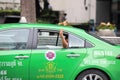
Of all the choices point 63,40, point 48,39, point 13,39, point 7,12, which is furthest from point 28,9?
point 7,12

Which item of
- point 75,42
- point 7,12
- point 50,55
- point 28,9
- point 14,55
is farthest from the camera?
point 7,12

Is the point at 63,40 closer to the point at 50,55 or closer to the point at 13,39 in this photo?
the point at 50,55

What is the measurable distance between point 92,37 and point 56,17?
14.2 meters

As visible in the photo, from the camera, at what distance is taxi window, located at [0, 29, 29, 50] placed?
7.28m

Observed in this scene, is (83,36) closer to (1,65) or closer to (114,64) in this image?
(114,64)

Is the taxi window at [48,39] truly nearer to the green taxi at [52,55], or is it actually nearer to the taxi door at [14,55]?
the green taxi at [52,55]

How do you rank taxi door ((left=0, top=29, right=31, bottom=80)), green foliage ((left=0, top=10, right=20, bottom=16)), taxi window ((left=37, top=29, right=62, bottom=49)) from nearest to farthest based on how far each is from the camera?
taxi door ((left=0, top=29, right=31, bottom=80)), taxi window ((left=37, top=29, right=62, bottom=49)), green foliage ((left=0, top=10, right=20, bottom=16))

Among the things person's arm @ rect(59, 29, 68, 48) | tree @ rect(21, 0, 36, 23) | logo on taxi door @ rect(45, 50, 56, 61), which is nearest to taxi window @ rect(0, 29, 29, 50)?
logo on taxi door @ rect(45, 50, 56, 61)

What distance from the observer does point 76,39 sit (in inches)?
293

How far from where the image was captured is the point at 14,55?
713 cm


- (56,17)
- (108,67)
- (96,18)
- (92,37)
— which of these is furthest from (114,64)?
(96,18)

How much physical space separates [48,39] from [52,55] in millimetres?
381

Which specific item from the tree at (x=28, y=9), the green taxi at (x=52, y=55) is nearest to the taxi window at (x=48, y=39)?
the green taxi at (x=52, y=55)

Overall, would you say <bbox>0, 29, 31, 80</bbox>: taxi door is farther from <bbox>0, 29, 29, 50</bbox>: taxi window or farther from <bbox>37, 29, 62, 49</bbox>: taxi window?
<bbox>37, 29, 62, 49</bbox>: taxi window
